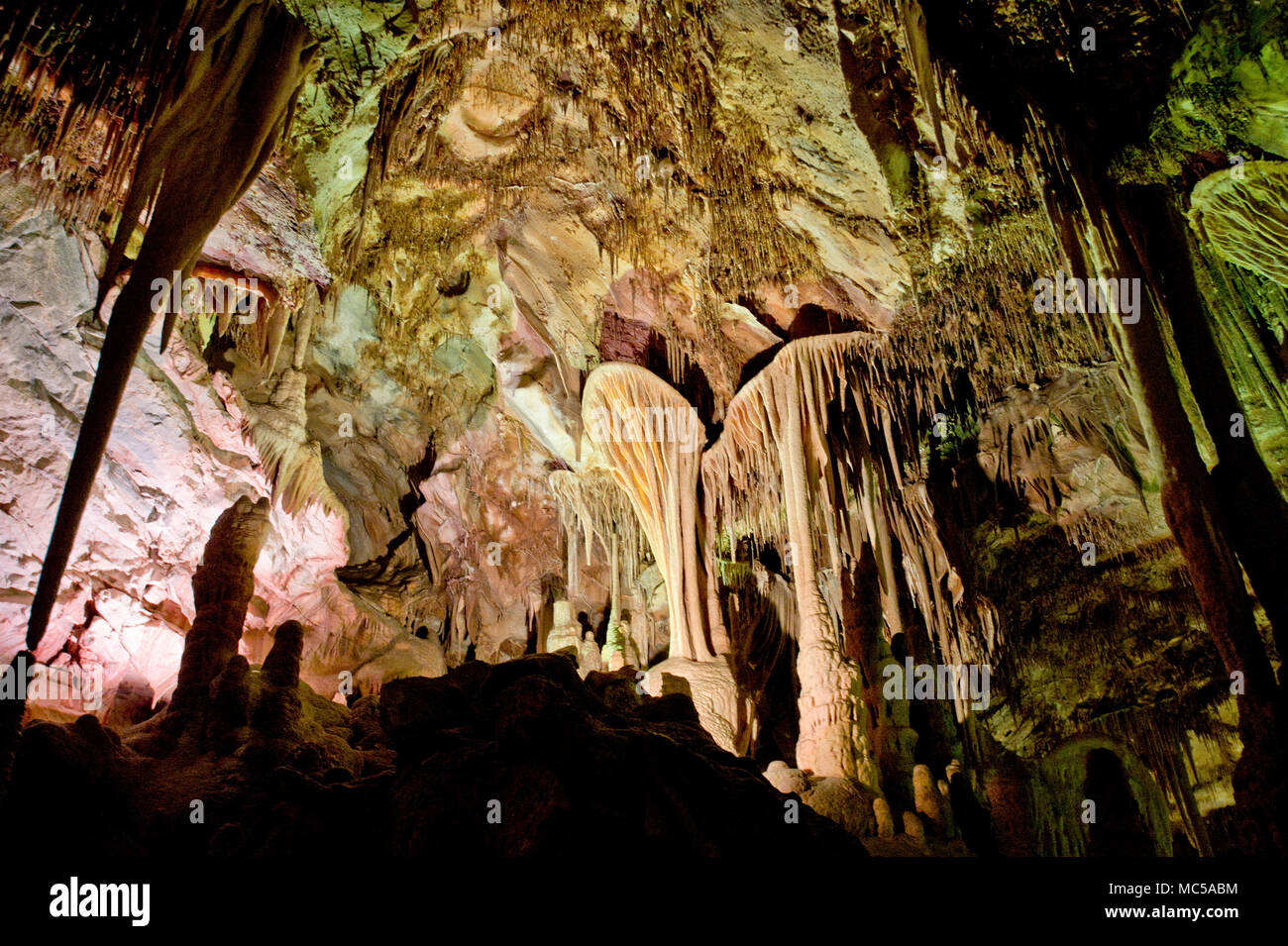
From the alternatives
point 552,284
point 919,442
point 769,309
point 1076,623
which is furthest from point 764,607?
point 552,284

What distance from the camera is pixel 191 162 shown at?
446 centimetres

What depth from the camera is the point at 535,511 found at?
12586mm

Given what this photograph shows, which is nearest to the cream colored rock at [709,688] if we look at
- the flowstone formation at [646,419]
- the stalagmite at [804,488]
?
the flowstone formation at [646,419]

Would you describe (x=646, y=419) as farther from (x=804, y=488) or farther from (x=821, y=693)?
(x=821, y=693)

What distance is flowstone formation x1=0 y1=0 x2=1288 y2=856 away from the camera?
384 centimetres

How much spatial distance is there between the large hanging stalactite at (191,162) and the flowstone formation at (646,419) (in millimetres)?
29

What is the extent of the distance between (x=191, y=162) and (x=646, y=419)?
5757mm

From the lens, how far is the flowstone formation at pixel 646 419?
3.84m

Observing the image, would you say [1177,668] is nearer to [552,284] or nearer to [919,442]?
[919,442]

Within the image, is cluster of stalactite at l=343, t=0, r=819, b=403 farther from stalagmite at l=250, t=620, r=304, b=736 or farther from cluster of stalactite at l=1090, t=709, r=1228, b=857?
cluster of stalactite at l=1090, t=709, r=1228, b=857

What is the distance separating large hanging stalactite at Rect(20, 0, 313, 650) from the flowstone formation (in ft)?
0.10

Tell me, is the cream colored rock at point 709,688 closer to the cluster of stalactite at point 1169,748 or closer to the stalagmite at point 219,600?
the stalagmite at point 219,600

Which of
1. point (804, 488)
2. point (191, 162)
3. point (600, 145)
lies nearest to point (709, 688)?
point (804, 488)

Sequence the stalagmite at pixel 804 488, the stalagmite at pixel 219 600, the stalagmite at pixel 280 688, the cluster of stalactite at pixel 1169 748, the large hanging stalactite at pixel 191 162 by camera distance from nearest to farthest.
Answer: the large hanging stalactite at pixel 191 162 → the stalagmite at pixel 280 688 → the stalagmite at pixel 219 600 → the stalagmite at pixel 804 488 → the cluster of stalactite at pixel 1169 748
